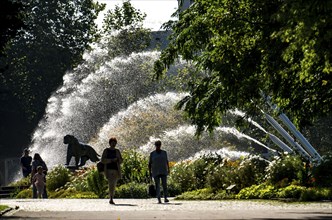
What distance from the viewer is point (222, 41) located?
24000mm

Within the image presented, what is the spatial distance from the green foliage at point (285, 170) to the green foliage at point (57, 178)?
13827mm

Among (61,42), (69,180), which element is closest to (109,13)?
(61,42)

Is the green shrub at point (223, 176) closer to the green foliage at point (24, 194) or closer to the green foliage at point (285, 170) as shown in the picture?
the green foliage at point (285, 170)

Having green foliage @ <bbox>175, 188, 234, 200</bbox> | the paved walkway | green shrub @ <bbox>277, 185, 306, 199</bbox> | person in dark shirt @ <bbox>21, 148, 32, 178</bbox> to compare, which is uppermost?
person in dark shirt @ <bbox>21, 148, 32, 178</bbox>

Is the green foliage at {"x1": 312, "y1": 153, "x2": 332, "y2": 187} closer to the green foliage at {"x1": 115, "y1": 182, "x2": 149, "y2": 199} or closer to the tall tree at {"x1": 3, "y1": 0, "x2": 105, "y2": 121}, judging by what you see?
the green foliage at {"x1": 115, "y1": 182, "x2": 149, "y2": 199}

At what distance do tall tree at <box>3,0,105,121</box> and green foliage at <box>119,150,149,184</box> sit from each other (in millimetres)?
48412

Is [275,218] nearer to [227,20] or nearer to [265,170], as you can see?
[227,20]

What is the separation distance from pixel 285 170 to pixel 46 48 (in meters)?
64.5

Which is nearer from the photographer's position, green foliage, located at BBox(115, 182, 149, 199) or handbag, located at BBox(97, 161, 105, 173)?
handbag, located at BBox(97, 161, 105, 173)

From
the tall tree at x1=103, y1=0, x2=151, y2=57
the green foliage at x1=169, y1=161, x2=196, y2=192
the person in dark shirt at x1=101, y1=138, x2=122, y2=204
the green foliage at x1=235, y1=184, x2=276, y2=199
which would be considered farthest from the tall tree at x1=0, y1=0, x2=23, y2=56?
the tall tree at x1=103, y1=0, x2=151, y2=57

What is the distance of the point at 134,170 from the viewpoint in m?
37.2

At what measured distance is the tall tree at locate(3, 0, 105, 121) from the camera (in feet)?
293

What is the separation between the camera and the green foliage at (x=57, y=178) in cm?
4103

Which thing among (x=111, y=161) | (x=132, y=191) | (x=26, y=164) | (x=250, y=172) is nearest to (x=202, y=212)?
(x=111, y=161)
